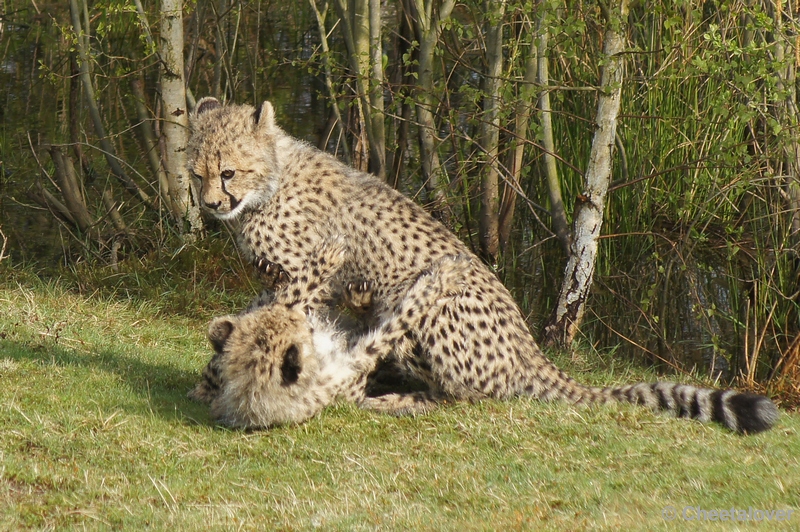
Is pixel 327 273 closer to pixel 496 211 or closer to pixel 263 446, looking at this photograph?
pixel 263 446

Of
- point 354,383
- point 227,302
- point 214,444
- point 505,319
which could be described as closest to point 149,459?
point 214,444

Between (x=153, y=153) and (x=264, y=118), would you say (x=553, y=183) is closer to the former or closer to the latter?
(x=264, y=118)

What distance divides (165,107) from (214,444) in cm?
357

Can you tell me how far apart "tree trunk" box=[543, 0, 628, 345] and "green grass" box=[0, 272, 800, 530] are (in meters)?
1.52

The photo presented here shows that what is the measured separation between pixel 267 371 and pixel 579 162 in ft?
10.7

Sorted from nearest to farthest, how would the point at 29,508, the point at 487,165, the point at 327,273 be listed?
1. the point at 29,508
2. the point at 327,273
3. the point at 487,165

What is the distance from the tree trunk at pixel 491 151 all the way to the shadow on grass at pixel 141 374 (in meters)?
2.35

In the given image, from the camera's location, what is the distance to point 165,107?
7113 mm

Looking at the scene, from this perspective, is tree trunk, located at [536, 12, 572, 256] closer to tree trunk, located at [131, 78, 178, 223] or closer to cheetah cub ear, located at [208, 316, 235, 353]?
cheetah cub ear, located at [208, 316, 235, 353]

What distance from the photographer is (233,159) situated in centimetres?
507

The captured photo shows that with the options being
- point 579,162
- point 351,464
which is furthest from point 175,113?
point 351,464

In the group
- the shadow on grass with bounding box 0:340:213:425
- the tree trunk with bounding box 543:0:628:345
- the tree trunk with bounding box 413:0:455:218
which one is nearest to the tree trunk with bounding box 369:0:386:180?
the tree trunk with bounding box 413:0:455:218

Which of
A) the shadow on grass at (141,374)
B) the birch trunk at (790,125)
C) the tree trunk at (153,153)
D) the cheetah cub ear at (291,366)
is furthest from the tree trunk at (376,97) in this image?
the cheetah cub ear at (291,366)

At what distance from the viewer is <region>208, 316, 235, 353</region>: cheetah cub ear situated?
4418mm
